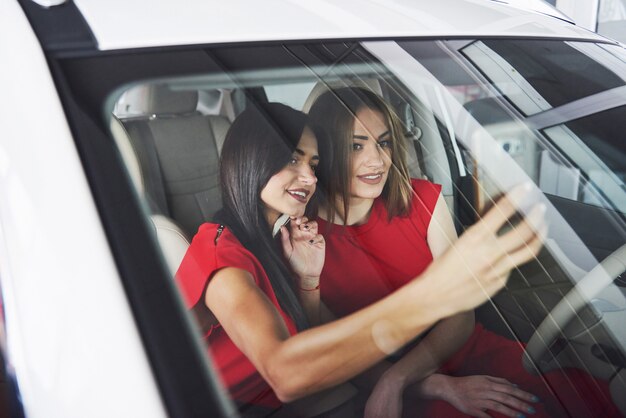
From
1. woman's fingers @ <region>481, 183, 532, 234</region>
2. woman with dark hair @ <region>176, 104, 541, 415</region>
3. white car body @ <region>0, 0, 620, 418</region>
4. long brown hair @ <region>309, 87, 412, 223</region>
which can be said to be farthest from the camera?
woman's fingers @ <region>481, 183, 532, 234</region>

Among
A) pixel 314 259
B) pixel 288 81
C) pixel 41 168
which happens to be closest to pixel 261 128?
pixel 288 81

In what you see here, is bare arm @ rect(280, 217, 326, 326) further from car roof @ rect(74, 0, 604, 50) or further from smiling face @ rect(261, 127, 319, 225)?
car roof @ rect(74, 0, 604, 50)

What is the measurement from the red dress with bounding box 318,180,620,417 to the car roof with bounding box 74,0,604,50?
36cm

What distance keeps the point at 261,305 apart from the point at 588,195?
0.96 m

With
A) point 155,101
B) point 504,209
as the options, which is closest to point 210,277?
point 155,101

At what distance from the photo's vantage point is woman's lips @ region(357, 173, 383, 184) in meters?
1.17

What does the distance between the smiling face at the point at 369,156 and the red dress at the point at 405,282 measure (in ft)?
0.15

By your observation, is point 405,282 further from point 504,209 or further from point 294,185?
point 504,209

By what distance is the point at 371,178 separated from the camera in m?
1.18

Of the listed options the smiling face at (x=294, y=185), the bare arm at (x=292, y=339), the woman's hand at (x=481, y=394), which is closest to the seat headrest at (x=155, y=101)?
the smiling face at (x=294, y=185)

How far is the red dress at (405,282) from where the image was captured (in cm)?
98

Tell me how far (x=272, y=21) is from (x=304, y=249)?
44cm

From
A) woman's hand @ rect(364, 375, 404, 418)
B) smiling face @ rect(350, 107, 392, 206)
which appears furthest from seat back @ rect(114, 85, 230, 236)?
woman's hand @ rect(364, 375, 404, 418)

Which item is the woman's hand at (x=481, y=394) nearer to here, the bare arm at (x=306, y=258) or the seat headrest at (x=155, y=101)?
the bare arm at (x=306, y=258)
